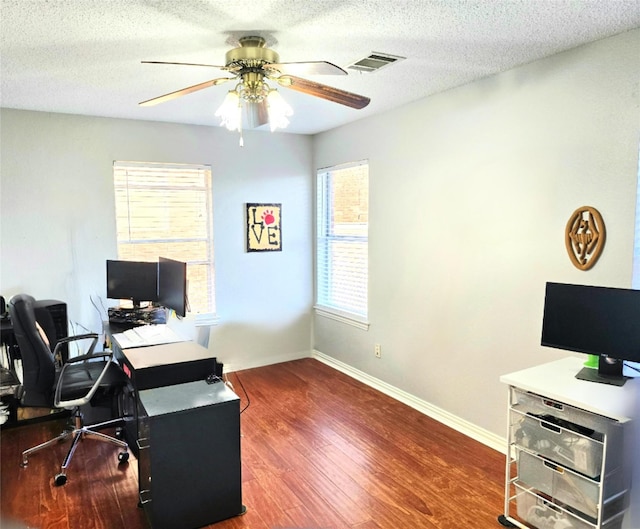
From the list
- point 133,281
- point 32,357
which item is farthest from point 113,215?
point 32,357

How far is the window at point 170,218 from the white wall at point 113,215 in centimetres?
9

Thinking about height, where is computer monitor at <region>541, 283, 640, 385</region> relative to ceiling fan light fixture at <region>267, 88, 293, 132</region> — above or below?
below

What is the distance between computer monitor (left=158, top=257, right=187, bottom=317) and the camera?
11.5ft

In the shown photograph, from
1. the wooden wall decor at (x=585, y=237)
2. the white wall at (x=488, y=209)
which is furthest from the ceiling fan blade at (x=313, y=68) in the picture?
the wooden wall decor at (x=585, y=237)

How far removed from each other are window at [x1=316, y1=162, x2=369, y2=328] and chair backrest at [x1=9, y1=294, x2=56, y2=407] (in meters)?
2.63

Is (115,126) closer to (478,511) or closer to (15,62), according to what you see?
(15,62)

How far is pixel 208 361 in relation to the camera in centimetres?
267

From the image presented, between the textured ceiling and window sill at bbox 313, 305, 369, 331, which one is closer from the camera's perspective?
the textured ceiling

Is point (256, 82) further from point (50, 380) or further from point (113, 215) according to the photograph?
point (113, 215)

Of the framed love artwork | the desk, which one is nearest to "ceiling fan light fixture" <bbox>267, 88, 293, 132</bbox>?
the desk

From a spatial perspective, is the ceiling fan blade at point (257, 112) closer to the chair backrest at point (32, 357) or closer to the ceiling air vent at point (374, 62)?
the ceiling air vent at point (374, 62)

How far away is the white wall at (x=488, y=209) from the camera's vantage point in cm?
246

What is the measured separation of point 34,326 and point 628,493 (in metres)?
3.23

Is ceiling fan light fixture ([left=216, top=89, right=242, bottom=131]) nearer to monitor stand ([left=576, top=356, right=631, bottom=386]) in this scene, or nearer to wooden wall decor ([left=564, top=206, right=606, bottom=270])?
wooden wall decor ([left=564, top=206, right=606, bottom=270])
